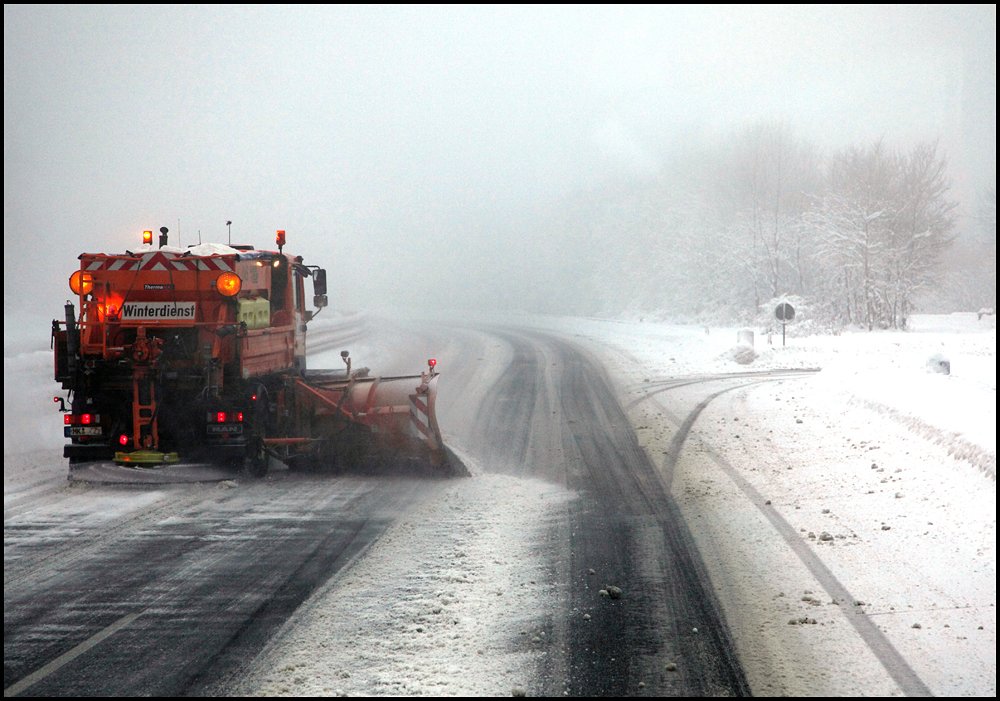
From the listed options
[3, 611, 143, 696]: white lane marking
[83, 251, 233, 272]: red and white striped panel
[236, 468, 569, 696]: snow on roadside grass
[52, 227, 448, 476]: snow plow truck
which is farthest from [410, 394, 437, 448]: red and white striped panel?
[3, 611, 143, 696]: white lane marking

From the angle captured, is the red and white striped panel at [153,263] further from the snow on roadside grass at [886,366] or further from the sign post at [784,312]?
the sign post at [784,312]

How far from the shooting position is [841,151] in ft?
141

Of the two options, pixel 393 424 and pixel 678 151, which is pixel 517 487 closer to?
pixel 393 424

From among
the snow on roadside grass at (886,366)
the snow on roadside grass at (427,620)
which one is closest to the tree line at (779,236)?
the snow on roadside grass at (886,366)

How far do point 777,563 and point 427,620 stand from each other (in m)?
2.98

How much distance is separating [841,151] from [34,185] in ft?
211

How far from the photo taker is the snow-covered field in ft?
14.7

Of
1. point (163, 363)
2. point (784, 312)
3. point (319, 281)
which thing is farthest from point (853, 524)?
point (784, 312)

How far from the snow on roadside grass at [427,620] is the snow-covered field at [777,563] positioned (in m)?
0.02

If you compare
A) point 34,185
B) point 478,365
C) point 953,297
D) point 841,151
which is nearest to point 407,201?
point 34,185

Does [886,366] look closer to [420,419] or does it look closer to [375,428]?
[420,419]

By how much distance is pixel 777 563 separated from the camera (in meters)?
6.33

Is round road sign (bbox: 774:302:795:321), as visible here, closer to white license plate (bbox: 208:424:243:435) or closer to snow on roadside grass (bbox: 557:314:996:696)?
snow on roadside grass (bbox: 557:314:996:696)

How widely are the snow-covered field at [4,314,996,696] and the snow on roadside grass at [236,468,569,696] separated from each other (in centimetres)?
2
